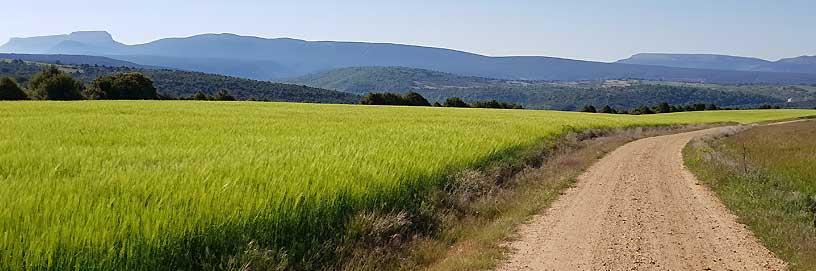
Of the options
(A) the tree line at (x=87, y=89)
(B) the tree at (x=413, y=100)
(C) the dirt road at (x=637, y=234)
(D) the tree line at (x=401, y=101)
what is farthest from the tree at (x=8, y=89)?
(C) the dirt road at (x=637, y=234)

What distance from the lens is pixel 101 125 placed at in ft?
57.5

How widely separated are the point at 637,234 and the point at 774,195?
5147 millimetres

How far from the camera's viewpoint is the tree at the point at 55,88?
251 feet

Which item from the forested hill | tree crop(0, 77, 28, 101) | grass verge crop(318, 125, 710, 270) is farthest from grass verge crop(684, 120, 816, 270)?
the forested hill

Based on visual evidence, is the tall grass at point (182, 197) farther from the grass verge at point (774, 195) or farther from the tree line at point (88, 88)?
the tree line at point (88, 88)

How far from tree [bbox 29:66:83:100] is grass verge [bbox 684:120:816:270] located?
76307mm

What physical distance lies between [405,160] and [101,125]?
1062cm

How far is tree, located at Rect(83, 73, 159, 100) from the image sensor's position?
8012 centimetres

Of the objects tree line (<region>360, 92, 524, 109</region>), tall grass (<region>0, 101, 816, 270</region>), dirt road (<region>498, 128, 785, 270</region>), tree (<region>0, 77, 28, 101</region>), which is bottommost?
tree line (<region>360, 92, 524, 109</region>)

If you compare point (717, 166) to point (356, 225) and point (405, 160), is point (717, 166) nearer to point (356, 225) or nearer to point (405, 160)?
point (405, 160)

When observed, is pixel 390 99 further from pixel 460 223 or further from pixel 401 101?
pixel 460 223

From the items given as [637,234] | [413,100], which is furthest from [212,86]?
[637,234]

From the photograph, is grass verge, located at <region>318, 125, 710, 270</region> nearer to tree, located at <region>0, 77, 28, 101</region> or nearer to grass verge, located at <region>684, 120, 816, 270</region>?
grass verge, located at <region>684, 120, 816, 270</region>

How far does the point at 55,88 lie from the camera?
252 ft
